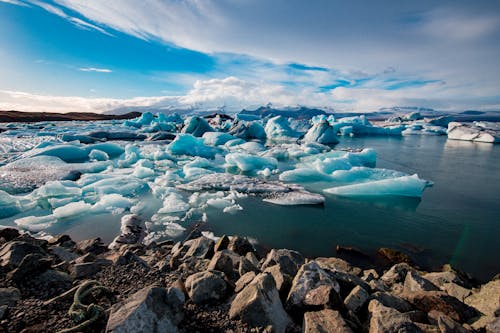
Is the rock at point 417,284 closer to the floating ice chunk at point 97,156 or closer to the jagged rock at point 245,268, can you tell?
the jagged rock at point 245,268

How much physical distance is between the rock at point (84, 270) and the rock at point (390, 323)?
77.5 inches

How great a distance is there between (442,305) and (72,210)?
5.28 m

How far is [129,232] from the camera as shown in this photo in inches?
158

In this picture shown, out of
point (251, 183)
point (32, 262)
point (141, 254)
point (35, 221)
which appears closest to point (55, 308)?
point (32, 262)

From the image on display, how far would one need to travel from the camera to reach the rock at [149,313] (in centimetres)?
129

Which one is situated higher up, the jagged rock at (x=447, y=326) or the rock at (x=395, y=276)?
the jagged rock at (x=447, y=326)

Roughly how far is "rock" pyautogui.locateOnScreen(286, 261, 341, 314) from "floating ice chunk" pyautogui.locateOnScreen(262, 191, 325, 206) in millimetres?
3498

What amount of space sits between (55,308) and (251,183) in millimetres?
5045

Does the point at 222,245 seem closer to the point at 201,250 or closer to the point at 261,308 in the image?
the point at 201,250

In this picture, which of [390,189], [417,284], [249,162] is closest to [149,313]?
[417,284]

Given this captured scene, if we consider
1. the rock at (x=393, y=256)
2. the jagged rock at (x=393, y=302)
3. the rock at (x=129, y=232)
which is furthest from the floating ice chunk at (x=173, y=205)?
the jagged rock at (x=393, y=302)

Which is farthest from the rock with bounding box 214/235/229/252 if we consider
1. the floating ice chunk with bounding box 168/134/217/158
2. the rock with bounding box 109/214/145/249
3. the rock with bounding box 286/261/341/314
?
the floating ice chunk with bounding box 168/134/217/158

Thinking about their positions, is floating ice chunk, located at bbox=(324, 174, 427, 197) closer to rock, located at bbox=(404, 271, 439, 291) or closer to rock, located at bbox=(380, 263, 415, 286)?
rock, located at bbox=(380, 263, 415, 286)

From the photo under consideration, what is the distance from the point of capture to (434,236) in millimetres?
4172
